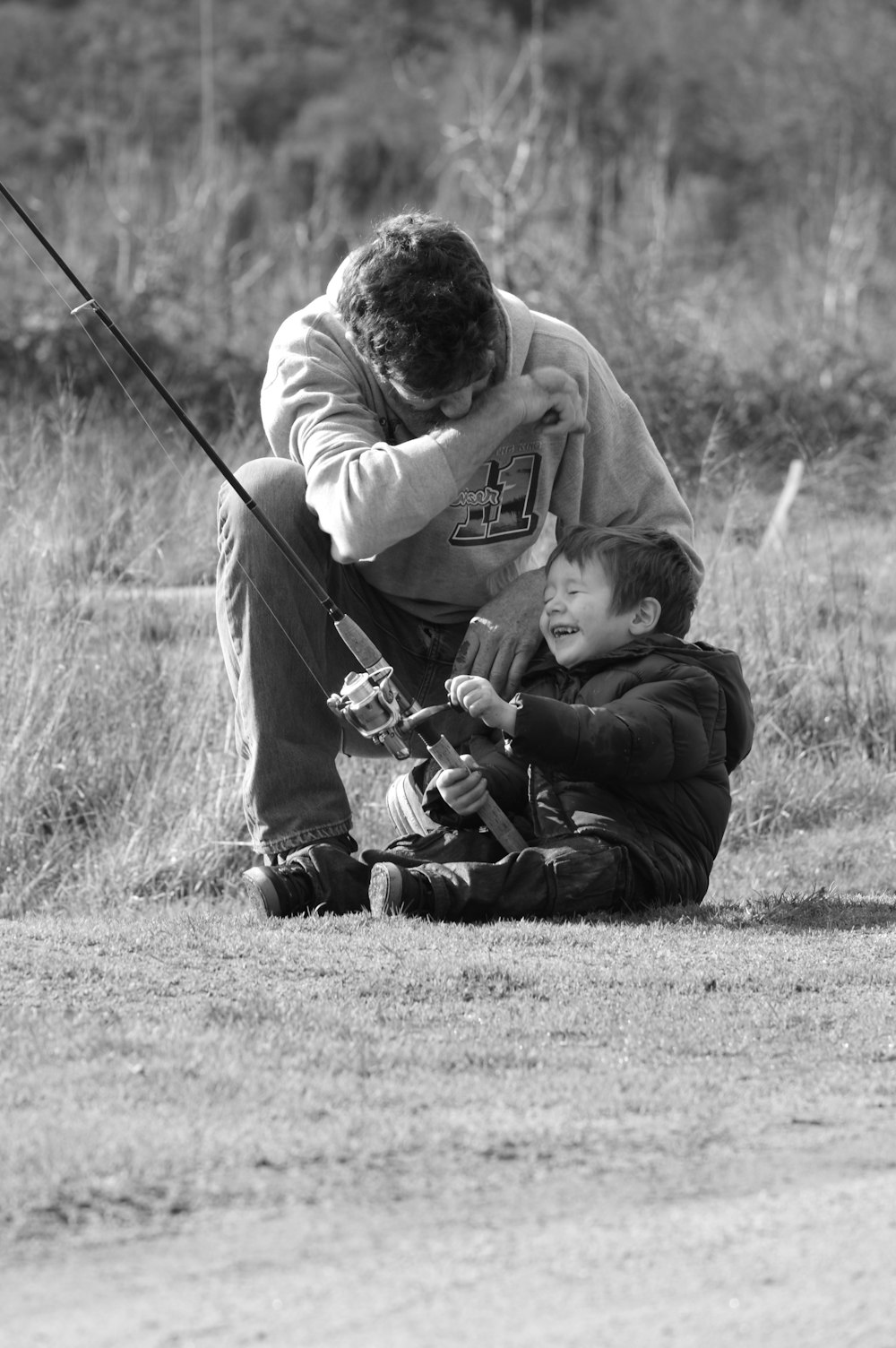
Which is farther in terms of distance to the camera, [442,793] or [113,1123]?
[442,793]

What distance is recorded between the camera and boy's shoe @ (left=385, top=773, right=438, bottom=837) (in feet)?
13.2

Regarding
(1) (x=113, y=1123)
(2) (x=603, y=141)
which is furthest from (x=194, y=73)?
(1) (x=113, y=1123)

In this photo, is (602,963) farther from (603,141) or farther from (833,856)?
(603,141)

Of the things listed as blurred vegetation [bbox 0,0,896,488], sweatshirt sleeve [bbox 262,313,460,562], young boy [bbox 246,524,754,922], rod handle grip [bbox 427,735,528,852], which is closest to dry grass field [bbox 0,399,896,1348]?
young boy [bbox 246,524,754,922]

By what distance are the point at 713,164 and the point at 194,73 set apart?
1144 centimetres

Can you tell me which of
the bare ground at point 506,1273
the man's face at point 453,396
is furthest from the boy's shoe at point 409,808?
the bare ground at point 506,1273

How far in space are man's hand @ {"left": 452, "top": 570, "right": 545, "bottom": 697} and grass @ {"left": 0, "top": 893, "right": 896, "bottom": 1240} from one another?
1.93 ft

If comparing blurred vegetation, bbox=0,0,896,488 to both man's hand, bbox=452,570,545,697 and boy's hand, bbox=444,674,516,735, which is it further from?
boy's hand, bbox=444,674,516,735

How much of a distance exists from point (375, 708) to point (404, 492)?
0.45 m

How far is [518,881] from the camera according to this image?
12.0 feet

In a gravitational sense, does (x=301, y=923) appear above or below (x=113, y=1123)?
below

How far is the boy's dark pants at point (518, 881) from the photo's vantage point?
3.64 meters

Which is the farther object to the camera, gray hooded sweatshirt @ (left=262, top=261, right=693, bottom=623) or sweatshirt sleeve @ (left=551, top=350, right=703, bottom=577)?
sweatshirt sleeve @ (left=551, top=350, right=703, bottom=577)

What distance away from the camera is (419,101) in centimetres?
3634
